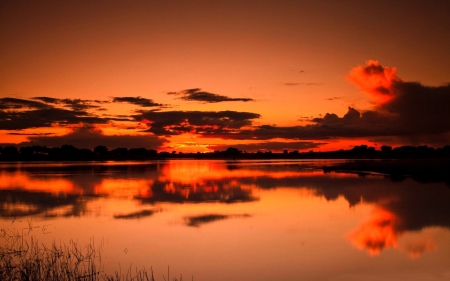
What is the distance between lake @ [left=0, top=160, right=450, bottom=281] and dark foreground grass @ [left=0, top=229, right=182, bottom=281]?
0.44m

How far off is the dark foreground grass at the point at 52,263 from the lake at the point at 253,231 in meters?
0.44

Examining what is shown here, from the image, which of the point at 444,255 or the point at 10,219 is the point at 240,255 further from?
the point at 10,219

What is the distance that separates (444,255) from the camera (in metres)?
12.4

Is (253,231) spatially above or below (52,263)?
below

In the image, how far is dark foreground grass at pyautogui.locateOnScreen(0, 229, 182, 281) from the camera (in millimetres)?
9552

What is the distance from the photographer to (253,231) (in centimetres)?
1620

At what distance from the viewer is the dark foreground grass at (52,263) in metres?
9.55

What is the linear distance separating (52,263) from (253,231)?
8.21m

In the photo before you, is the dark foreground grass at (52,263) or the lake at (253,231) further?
the lake at (253,231)

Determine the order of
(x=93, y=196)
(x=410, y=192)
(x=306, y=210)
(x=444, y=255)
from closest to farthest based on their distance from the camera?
(x=444, y=255) < (x=306, y=210) < (x=93, y=196) < (x=410, y=192)

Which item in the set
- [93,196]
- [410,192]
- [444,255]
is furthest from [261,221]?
[410,192]

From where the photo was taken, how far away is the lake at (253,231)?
11.4 meters

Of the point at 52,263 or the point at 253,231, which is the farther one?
the point at 253,231

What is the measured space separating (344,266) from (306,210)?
10155mm
